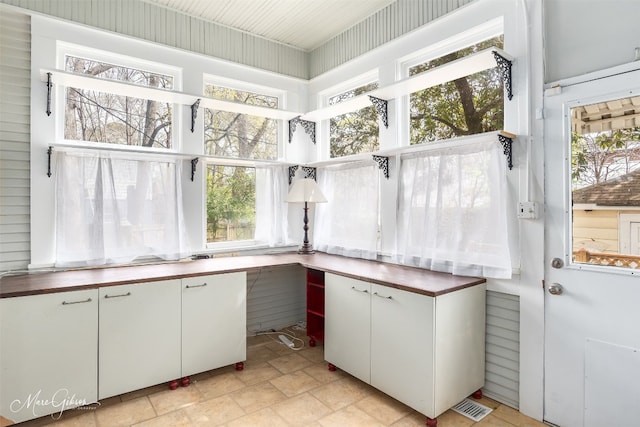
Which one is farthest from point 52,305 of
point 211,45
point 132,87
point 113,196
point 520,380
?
point 520,380

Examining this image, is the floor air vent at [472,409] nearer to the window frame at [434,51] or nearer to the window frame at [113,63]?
the window frame at [434,51]

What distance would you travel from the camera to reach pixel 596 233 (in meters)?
2.00

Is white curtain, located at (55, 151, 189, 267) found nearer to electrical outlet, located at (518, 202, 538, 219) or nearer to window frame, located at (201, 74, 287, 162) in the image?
window frame, located at (201, 74, 287, 162)

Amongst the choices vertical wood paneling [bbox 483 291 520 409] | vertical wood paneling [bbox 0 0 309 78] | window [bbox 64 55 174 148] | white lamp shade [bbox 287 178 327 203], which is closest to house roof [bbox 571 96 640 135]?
vertical wood paneling [bbox 483 291 520 409]

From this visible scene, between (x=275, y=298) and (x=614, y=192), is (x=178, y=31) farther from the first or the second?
(x=614, y=192)

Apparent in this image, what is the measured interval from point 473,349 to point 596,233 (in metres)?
1.05

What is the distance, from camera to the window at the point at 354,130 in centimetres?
349

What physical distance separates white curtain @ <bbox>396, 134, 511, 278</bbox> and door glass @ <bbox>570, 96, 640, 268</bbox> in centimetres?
40

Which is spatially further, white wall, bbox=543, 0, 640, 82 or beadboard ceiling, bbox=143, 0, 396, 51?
beadboard ceiling, bbox=143, 0, 396, 51

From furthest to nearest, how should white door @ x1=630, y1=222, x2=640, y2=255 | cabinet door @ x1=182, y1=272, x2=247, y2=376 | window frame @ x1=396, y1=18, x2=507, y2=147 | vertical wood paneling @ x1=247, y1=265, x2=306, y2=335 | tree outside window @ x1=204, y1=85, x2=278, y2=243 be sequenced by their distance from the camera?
1. vertical wood paneling @ x1=247, y1=265, x2=306, y2=335
2. tree outside window @ x1=204, y1=85, x2=278, y2=243
3. cabinet door @ x1=182, y1=272, x2=247, y2=376
4. window frame @ x1=396, y1=18, x2=507, y2=147
5. white door @ x1=630, y1=222, x2=640, y2=255

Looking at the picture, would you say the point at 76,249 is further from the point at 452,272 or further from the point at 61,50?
the point at 452,272

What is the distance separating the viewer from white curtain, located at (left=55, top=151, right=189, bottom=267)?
272 centimetres

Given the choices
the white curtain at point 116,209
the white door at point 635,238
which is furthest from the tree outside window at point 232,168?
the white door at point 635,238

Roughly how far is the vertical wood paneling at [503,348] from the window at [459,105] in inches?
49.5
